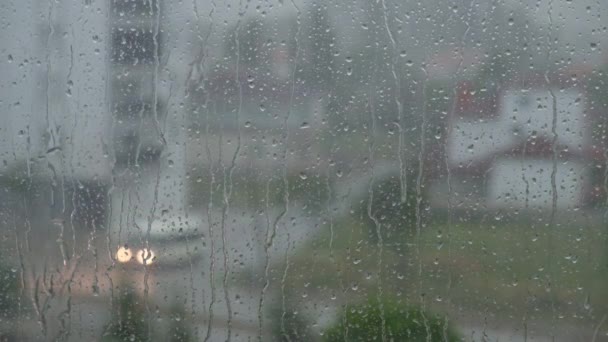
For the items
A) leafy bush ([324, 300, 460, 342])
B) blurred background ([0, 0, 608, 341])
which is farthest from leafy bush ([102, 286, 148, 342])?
leafy bush ([324, 300, 460, 342])

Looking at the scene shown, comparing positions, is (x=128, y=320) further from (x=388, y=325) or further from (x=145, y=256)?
(x=388, y=325)

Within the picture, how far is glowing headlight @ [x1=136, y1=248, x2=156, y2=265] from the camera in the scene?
1.58 metres

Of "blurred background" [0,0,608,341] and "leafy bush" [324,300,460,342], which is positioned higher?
"blurred background" [0,0,608,341]

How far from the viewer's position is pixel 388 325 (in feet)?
5.20

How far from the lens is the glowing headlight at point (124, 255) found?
5.20 ft

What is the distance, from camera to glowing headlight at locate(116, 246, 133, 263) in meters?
1.58

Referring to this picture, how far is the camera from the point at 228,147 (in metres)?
1.58

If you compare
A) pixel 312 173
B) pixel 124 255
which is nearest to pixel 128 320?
pixel 124 255

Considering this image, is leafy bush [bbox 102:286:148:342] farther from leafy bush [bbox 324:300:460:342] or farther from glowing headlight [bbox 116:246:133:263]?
leafy bush [bbox 324:300:460:342]

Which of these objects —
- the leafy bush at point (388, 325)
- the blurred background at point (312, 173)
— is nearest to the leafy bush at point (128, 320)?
the blurred background at point (312, 173)

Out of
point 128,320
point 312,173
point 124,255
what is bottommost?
point 128,320

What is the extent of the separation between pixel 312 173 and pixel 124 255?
58 centimetres

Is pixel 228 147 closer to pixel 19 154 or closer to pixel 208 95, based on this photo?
pixel 208 95

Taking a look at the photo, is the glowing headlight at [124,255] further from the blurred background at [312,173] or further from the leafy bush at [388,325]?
the leafy bush at [388,325]
